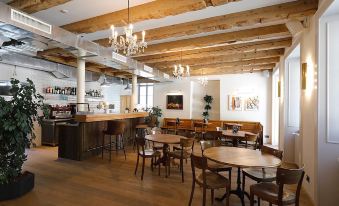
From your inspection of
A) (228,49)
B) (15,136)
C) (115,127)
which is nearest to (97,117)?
(115,127)

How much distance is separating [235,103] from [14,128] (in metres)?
8.02

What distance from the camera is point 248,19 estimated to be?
3.36 metres

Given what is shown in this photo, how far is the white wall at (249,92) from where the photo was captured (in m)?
8.47

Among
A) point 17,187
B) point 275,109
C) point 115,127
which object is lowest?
point 17,187

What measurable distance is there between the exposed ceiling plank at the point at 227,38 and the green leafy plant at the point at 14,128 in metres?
3.14

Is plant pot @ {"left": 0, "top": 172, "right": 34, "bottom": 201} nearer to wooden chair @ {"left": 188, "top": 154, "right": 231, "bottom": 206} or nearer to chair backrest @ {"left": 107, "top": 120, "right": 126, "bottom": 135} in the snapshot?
chair backrest @ {"left": 107, "top": 120, "right": 126, "bottom": 135}

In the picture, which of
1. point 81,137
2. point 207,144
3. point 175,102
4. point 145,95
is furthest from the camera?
point 145,95

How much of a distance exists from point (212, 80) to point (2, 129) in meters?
8.48

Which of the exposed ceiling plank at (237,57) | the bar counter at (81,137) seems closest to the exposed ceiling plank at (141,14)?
the bar counter at (81,137)

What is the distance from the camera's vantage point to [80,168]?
4.42 meters

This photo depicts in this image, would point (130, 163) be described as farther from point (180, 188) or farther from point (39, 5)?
point (39, 5)

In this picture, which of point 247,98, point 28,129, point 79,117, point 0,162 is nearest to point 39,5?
point 28,129

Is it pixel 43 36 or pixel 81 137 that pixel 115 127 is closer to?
pixel 81 137

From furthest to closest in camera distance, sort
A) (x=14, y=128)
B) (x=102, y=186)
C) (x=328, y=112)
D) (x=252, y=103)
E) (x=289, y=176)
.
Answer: (x=252, y=103)
(x=102, y=186)
(x=14, y=128)
(x=328, y=112)
(x=289, y=176)
